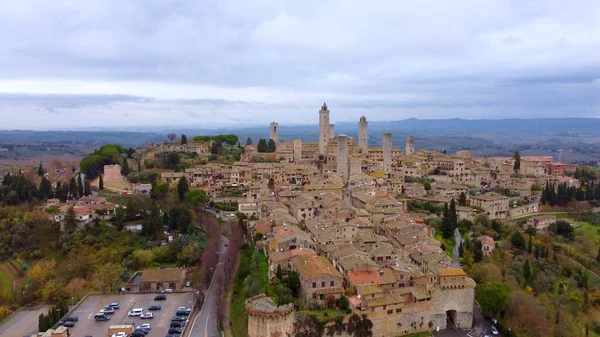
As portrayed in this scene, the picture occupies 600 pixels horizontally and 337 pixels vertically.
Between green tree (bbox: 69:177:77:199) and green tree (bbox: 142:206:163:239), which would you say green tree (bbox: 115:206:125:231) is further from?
green tree (bbox: 69:177:77:199)

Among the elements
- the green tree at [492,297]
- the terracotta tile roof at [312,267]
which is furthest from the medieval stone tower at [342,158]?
the green tree at [492,297]

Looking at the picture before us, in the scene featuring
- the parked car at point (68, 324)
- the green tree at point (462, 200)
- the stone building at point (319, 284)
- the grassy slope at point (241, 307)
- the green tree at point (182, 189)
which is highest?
the green tree at point (182, 189)

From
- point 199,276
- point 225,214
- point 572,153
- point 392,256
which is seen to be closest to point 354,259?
point 392,256

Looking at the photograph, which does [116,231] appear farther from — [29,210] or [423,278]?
[423,278]

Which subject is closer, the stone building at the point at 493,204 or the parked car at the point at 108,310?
the parked car at the point at 108,310

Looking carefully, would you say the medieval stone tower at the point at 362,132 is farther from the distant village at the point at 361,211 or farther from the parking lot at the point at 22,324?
the parking lot at the point at 22,324

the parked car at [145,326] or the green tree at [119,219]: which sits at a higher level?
the green tree at [119,219]

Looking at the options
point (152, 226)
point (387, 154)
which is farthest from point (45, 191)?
point (387, 154)
